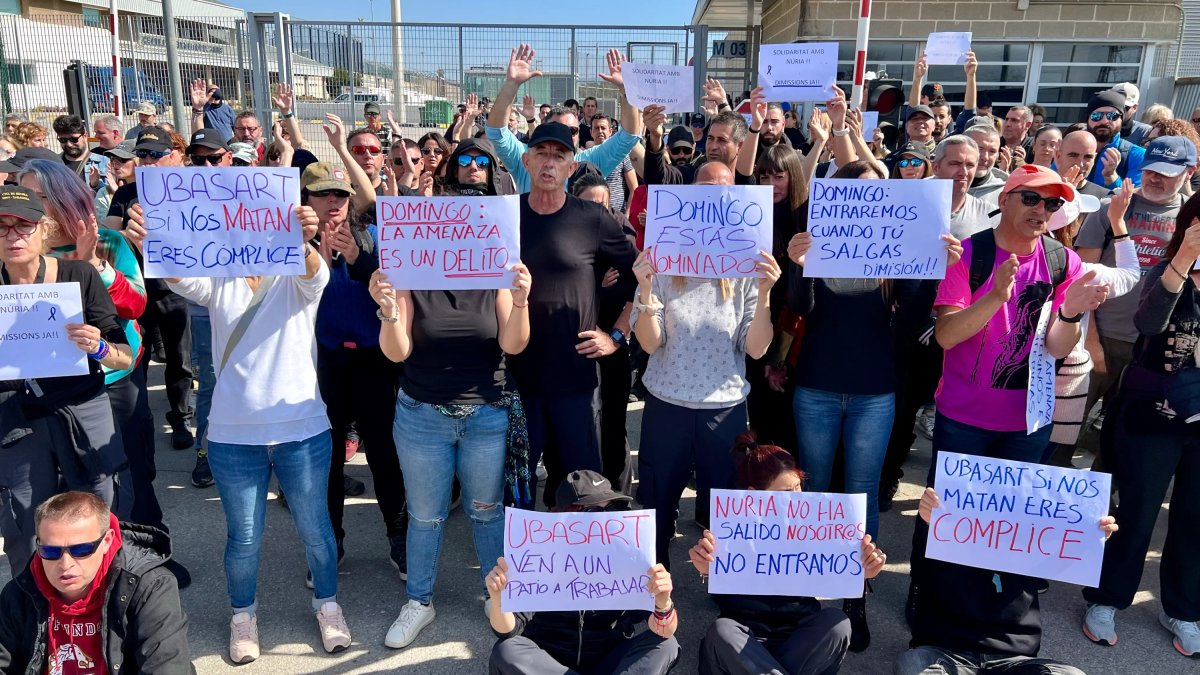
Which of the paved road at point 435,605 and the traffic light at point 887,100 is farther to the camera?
the traffic light at point 887,100

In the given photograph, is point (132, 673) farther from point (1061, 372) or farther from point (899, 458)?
point (1061, 372)

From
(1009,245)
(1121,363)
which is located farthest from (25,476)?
(1121,363)

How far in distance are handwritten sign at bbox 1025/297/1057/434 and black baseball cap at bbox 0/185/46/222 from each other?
3.87m

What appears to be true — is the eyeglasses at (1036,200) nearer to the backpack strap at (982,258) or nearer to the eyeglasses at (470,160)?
the backpack strap at (982,258)

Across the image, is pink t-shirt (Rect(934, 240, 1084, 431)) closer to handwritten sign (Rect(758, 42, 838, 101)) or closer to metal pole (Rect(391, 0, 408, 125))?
handwritten sign (Rect(758, 42, 838, 101))

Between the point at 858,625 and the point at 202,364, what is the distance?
13.0 feet

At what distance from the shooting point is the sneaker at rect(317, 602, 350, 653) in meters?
3.37

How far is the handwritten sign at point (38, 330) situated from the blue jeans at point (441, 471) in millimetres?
1249

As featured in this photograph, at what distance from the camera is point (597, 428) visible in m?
3.65

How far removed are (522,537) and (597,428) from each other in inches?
35.8

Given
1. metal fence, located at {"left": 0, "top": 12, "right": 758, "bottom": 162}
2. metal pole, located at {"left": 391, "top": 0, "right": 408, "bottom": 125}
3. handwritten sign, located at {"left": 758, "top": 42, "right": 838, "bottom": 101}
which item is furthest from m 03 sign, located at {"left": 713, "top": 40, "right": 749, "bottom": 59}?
handwritten sign, located at {"left": 758, "top": 42, "right": 838, "bottom": 101}

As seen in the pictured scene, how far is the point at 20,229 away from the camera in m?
2.95

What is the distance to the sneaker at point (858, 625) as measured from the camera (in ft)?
11.2

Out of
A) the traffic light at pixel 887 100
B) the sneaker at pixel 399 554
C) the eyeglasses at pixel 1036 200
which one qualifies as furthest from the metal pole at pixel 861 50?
the sneaker at pixel 399 554
